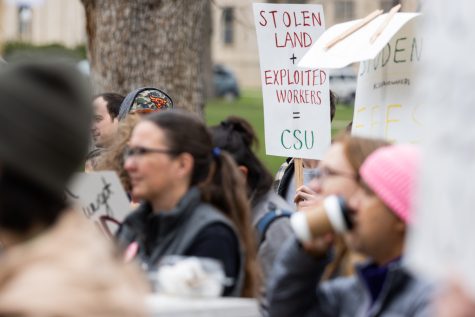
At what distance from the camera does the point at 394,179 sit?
148 inches

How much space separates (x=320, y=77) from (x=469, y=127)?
524cm

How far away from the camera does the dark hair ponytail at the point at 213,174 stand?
15.4 feet

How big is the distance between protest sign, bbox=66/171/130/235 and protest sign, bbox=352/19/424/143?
1.47 meters

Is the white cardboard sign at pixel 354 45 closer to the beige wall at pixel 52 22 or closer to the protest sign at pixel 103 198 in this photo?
the protest sign at pixel 103 198

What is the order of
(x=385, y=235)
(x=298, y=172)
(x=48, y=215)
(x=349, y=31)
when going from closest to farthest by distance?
(x=48, y=215) < (x=385, y=235) < (x=349, y=31) < (x=298, y=172)

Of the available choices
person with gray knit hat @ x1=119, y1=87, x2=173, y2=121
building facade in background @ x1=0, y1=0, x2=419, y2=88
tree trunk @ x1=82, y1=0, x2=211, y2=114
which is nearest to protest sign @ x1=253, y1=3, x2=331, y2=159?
person with gray knit hat @ x1=119, y1=87, x2=173, y2=121

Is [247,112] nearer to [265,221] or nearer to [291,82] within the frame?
[291,82]

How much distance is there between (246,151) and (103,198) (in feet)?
Result: 2.24

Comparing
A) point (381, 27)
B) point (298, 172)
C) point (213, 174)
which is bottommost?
point (298, 172)

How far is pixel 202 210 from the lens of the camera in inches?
183

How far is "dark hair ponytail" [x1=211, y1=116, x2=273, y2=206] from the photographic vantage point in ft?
18.2

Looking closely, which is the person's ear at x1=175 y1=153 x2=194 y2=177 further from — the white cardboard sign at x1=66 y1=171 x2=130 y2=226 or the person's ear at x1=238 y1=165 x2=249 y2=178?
the person's ear at x1=238 y1=165 x2=249 y2=178

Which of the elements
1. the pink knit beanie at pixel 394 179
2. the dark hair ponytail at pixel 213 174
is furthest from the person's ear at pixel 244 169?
the pink knit beanie at pixel 394 179

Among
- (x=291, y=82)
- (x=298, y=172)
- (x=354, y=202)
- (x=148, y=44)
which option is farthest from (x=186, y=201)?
(x=148, y=44)
